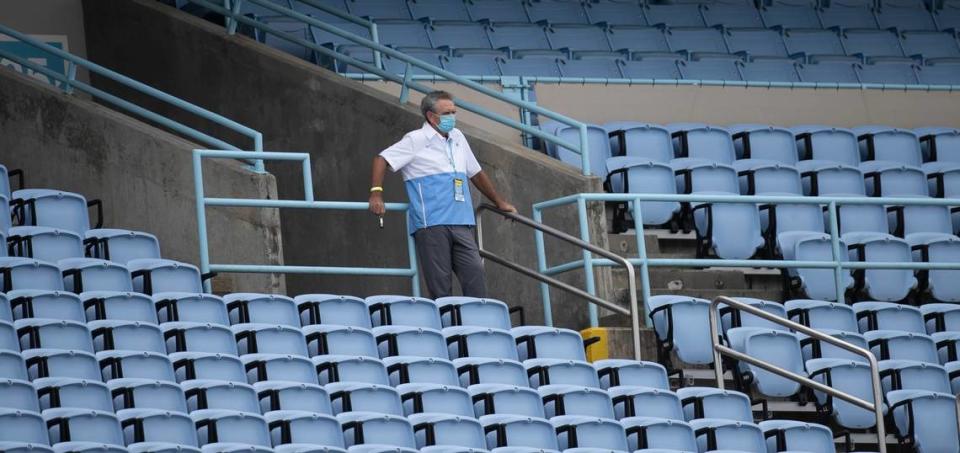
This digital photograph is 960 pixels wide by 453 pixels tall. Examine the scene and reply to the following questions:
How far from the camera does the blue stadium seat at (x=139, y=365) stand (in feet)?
34.2

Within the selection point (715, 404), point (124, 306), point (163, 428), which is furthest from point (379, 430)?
point (715, 404)

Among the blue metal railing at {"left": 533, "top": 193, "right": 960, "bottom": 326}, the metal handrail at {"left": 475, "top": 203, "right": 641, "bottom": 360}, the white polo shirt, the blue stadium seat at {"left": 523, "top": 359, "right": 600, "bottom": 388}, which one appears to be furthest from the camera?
the blue metal railing at {"left": 533, "top": 193, "right": 960, "bottom": 326}

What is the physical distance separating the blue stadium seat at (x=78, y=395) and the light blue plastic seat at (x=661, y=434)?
2.73 meters

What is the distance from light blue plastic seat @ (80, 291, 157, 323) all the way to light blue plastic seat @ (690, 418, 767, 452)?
299cm

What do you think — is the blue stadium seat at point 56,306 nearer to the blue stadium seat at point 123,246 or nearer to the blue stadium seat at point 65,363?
the blue stadium seat at point 65,363

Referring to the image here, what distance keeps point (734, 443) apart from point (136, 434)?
10.8 feet

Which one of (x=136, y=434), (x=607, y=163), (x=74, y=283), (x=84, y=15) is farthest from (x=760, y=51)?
(x=136, y=434)

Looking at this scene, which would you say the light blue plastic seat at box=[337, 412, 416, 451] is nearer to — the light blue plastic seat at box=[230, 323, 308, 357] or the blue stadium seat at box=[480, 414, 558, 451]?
the blue stadium seat at box=[480, 414, 558, 451]

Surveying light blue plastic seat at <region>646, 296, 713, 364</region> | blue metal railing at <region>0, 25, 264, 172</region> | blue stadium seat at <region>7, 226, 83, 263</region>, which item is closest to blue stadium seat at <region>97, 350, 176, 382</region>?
blue stadium seat at <region>7, 226, 83, 263</region>

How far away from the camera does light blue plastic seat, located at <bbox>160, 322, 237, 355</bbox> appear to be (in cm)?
1091

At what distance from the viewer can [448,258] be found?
12383 mm

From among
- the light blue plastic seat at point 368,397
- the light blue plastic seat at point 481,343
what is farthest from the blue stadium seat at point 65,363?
the light blue plastic seat at point 481,343

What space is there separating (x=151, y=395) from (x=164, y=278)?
1749mm

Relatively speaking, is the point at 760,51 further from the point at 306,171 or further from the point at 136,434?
the point at 136,434
